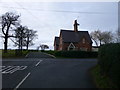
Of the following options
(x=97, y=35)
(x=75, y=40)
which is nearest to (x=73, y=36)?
(x=75, y=40)

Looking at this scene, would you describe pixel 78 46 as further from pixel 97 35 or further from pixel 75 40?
pixel 97 35

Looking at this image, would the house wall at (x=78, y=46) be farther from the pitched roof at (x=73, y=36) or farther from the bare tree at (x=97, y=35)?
the bare tree at (x=97, y=35)

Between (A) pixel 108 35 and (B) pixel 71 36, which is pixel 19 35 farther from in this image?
(A) pixel 108 35

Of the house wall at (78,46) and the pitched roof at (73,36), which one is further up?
the pitched roof at (73,36)

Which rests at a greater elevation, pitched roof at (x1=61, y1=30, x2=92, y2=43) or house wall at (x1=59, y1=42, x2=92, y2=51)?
pitched roof at (x1=61, y1=30, x2=92, y2=43)

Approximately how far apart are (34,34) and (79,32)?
36.0 metres

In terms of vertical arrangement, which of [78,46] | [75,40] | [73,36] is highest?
[73,36]

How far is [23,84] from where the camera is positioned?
39.4ft

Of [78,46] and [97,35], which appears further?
[97,35]

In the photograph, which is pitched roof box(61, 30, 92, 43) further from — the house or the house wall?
the house wall

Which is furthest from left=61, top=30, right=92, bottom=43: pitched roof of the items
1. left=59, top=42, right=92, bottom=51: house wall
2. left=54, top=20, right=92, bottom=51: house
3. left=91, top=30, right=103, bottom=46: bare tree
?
left=91, top=30, right=103, bottom=46: bare tree

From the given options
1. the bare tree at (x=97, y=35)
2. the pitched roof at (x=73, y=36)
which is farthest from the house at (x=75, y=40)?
the bare tree at (x=97, y=35)

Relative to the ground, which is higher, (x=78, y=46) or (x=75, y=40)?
(x=75, y=40)

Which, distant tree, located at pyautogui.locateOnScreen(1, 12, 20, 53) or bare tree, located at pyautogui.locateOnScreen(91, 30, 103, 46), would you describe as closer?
distant tree, located at pyautogui.locateOnScreen(1, 12, 20, 53)
